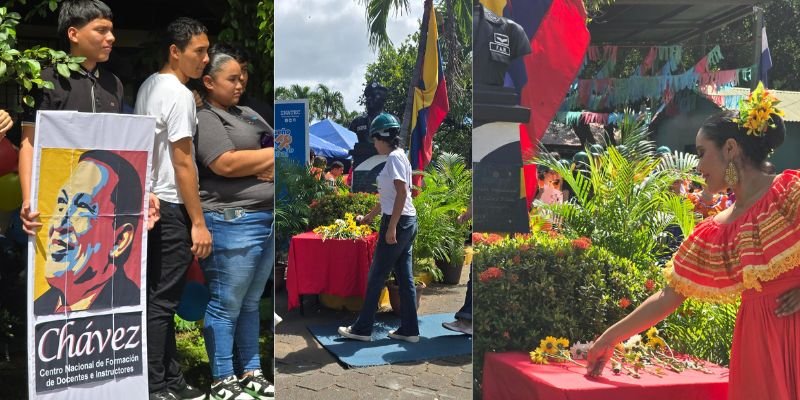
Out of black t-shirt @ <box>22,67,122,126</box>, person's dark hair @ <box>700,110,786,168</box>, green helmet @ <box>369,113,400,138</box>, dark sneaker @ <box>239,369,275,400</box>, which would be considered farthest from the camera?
dark sneaker @ <box>239,369,275,400</box>

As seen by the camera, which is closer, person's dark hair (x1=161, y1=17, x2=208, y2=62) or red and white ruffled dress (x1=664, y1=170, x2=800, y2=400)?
red and white ruffled dress (x1=664, y1=170, x2=800, y2=400)

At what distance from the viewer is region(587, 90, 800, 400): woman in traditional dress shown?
2662 millimetres

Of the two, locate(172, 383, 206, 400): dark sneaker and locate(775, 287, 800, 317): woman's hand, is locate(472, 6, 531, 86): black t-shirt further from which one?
locate(172, 383, 206, 400): dark sneaker

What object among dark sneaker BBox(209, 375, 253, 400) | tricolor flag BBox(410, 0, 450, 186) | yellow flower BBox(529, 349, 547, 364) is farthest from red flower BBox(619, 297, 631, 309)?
dark sneaker BBox(209, 375, 253, 400)

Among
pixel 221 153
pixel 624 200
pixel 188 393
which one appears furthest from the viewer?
pixel 188 393

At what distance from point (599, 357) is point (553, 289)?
33 cm

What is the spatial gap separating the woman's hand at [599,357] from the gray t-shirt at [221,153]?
153cm

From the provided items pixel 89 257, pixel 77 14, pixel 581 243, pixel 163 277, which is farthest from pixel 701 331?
pixel 77 14

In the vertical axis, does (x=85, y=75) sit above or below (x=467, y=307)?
above

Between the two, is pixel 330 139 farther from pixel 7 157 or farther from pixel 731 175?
pixel 731 175

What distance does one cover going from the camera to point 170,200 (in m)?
3.25

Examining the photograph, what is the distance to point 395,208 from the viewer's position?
3.21 meters

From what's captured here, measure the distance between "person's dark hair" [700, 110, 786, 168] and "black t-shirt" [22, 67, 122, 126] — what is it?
248 cm

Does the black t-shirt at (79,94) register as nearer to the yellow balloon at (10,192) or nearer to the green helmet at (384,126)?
the yellow balloon at (10,192)
